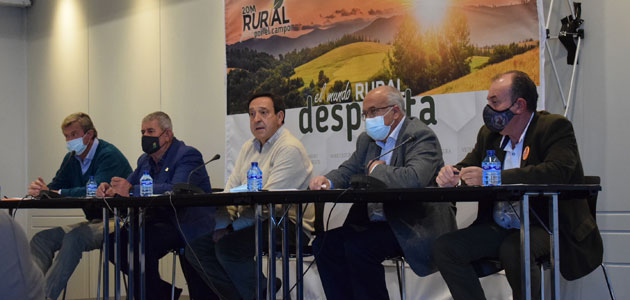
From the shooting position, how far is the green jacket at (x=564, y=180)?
275cm

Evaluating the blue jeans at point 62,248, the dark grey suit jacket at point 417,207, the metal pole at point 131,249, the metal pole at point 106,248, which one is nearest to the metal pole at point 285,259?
the dark grey suit jacket at point 417,207

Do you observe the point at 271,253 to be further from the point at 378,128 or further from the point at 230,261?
the point at 378,128

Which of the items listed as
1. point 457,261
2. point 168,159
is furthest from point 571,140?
point 168,159

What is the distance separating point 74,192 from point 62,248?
36 cm

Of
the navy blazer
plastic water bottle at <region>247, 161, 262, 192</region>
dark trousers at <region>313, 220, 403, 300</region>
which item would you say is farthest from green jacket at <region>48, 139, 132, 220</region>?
dark trousers at <region>313, 220, 403, 300</region>

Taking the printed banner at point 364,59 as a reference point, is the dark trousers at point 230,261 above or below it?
below

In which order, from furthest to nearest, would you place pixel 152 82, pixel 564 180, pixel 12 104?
pixel 12 104 < pixel 152 82 < pixel 564 180

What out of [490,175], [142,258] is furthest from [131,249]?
[490,175]

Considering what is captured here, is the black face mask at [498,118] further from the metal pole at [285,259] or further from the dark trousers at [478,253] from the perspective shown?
the metal pole at [285,259]

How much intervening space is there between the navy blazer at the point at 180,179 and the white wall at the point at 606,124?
1865mm

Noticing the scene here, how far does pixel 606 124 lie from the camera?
3.60 metres

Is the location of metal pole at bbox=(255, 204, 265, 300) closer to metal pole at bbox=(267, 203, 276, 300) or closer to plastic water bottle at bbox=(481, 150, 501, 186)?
metal pole at bbox=(267, 203, 276, 300)

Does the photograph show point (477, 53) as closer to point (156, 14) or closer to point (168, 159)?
point (168, 159)

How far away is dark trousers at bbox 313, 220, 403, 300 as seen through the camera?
3080 millimetres
